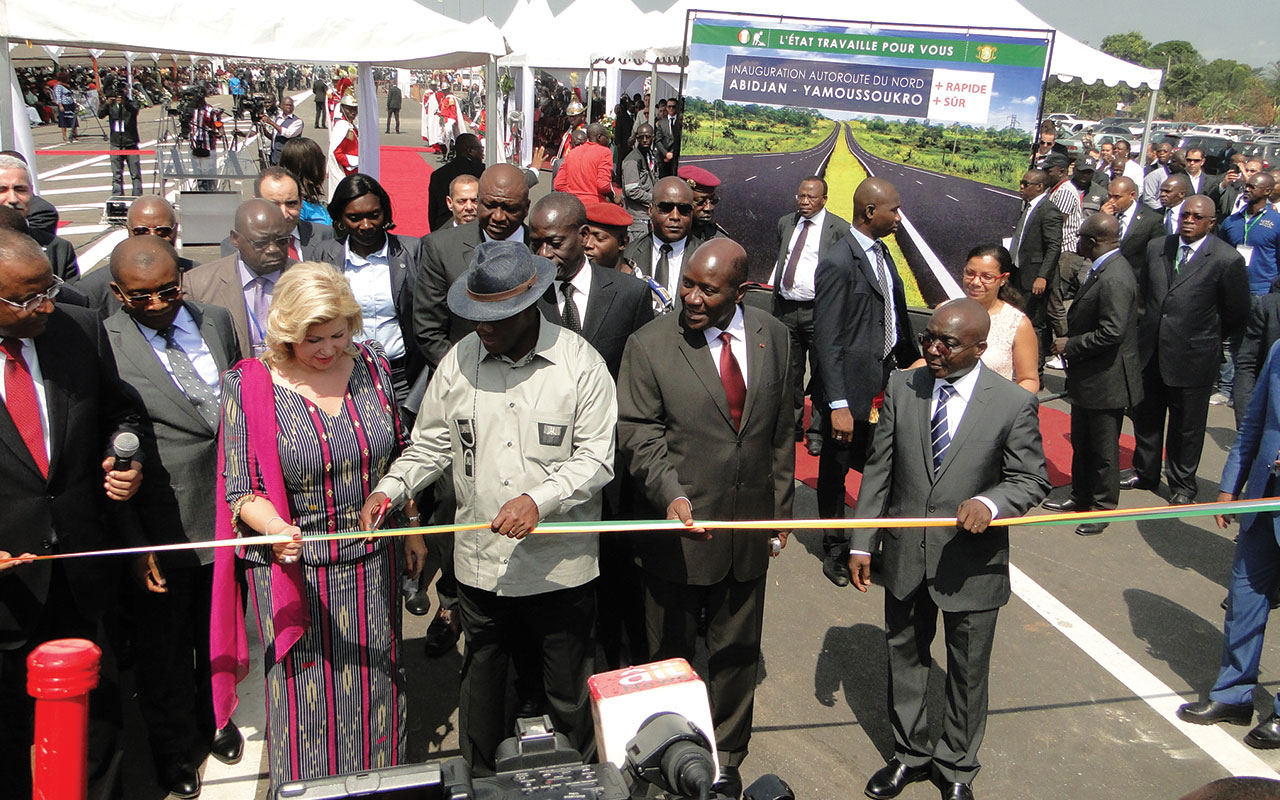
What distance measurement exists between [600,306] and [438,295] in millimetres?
942

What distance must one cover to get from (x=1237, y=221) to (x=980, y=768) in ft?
28.8

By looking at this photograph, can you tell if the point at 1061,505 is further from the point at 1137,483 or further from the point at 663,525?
the point at 663,525

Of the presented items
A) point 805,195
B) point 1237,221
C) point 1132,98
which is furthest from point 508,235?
point 1132,98

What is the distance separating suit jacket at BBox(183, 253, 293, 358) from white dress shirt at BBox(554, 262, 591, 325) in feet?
5.14

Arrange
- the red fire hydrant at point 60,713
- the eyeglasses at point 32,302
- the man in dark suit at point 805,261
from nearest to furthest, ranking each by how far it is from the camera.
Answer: the red fire hydrant at point 60,713 → the eyeglasses at point 32,302 → the man in dark suit at point 805,261

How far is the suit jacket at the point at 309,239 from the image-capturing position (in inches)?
217

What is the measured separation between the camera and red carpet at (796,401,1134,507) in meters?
7.98

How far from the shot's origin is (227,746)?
4215 millimetres

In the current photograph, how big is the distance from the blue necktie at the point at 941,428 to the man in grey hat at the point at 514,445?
138 cm

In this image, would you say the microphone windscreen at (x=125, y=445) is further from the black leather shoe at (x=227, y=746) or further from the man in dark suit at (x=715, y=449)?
the man in dark suit at (x=715, y=449)

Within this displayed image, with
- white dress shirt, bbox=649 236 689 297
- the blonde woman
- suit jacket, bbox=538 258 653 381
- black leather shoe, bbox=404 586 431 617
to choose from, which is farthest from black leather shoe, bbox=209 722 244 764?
white dress shirt, bbox=649 236 689 297

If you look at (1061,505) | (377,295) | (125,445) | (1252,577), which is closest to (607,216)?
(377,295)

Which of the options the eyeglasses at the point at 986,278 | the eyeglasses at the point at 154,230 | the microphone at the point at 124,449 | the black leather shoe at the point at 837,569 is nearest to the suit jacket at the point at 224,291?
the eyeglasses at the point at 154,230

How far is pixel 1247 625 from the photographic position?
456cm
